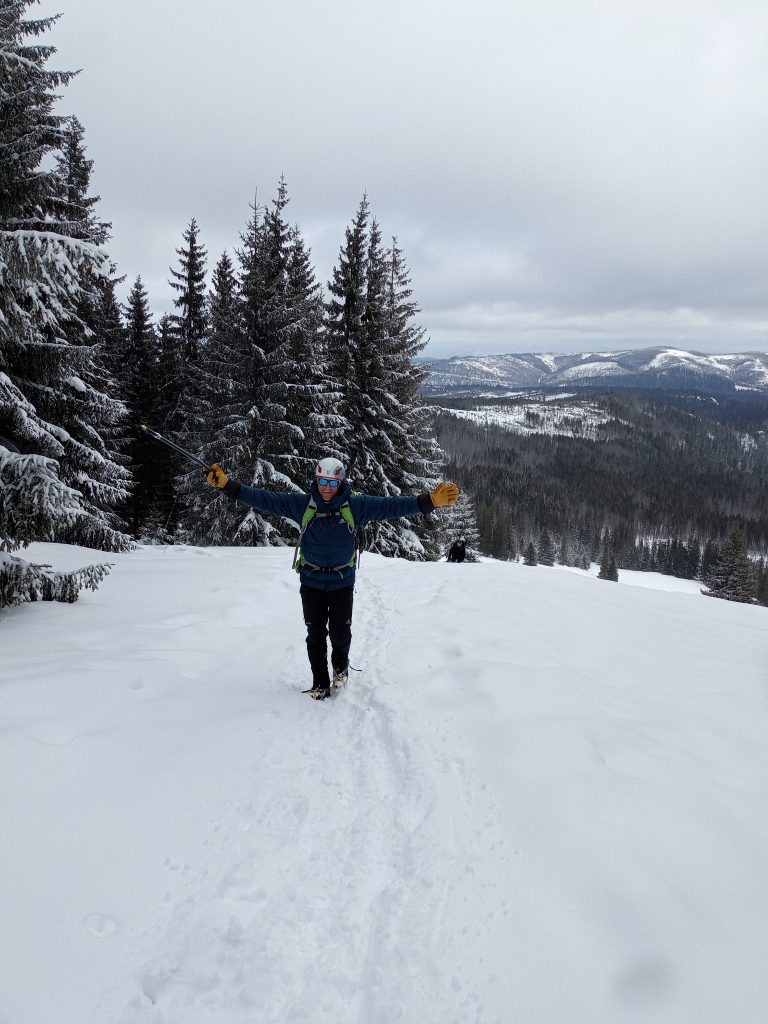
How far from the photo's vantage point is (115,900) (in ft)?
8.13

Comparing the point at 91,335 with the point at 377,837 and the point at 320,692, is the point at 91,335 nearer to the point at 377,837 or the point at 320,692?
the point at 320,692

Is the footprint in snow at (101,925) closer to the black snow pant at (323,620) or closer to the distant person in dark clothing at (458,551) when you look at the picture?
the black snow pant at (323,620)

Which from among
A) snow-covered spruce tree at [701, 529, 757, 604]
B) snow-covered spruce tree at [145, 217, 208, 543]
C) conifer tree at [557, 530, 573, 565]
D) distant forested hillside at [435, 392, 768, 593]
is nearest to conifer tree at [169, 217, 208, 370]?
snow-covered spruce tree at [145, 217, 208, 543]

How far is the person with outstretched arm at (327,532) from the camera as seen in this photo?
4613mm

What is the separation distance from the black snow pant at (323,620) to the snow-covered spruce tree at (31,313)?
3380mm

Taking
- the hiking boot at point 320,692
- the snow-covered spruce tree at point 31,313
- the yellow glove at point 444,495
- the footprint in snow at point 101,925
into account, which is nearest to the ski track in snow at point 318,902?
the footprint in snow at point 101,925

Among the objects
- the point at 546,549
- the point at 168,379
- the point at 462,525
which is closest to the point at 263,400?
the point at 168,379

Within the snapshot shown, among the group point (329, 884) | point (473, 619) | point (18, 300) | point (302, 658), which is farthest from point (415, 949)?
point (18, 300)

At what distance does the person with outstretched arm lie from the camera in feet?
15.1

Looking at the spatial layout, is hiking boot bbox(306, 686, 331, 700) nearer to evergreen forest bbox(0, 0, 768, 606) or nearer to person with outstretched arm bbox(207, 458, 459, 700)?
person with outstretched arm bbox(207, 458, 459, 700)

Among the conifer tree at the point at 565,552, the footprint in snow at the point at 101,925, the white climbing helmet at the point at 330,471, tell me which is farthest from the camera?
the conifer tree at the point at 565,552

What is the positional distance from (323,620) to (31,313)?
5.89m

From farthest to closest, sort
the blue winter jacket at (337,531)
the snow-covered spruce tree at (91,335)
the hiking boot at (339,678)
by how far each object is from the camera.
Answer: the snow-covered spruce tree at (91,335) → the hiking boot at (339,678) → the blue winter jacket at (337,531)

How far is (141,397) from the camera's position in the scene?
2520 centimetres
